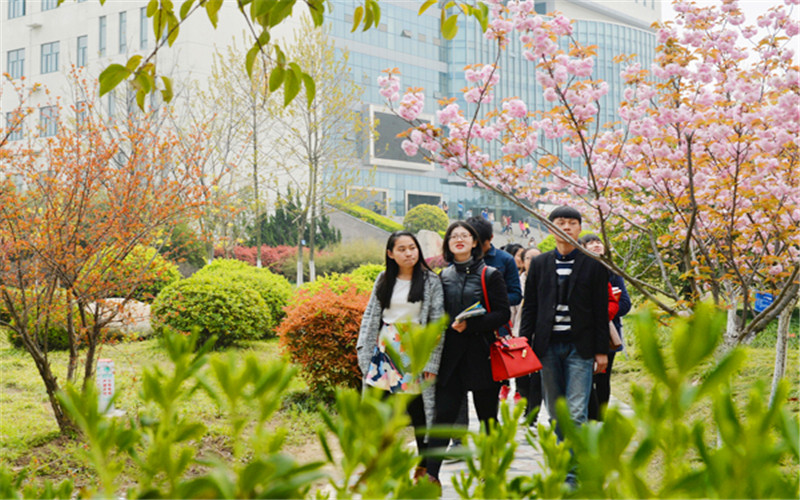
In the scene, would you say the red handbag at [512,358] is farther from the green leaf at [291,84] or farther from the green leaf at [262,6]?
the green leaf at [262,6]

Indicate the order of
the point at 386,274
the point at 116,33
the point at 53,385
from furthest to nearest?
the point at 116,33 → the point at 53,385 → the point at 386,274

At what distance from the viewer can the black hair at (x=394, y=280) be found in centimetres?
459

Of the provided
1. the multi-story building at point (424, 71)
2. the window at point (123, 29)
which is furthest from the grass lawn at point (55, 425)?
the multi-story building at point (424, 71)

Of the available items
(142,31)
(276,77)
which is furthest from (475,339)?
(142,31)

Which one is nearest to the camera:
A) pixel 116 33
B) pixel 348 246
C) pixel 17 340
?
pixel 17 340

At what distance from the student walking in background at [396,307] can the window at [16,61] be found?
130 ft

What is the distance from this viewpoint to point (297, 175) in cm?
3728

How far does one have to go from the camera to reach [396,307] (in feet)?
15.2

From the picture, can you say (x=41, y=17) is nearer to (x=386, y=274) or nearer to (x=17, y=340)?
(x=17, y=340)

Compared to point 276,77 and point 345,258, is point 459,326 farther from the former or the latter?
point 345,258

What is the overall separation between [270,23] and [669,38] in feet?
12.9

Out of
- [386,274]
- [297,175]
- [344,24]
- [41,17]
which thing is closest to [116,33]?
[41,17]

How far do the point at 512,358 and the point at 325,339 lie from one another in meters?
2.86

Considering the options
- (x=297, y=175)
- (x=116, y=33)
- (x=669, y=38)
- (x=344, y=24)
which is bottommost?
(x=669, y=38)
